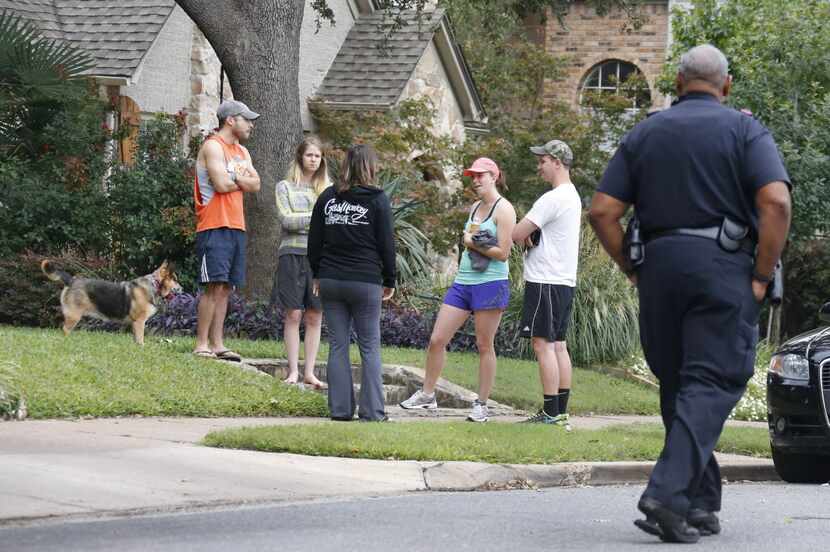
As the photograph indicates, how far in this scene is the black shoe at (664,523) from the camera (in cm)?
643

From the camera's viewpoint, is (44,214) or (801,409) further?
(44,214)

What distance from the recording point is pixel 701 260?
21.7 feet

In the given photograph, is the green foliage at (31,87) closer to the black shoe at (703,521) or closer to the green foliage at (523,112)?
the green foliage at (523,112)

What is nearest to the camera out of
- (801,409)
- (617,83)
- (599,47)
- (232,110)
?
(801,409)

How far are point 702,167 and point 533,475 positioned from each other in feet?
9.86

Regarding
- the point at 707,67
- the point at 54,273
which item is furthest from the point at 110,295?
the point at 707,67

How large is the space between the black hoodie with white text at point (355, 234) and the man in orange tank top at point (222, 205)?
192cm

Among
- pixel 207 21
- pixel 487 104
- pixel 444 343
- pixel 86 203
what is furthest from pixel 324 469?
pixel 487 104

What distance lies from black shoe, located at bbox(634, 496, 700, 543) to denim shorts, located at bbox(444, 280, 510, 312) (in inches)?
189

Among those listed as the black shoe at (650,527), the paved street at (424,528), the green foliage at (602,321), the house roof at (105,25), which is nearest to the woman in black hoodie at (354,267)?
the paved street at (424,528)

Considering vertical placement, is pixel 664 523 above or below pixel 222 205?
below

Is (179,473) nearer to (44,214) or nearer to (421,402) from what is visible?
(421,402)

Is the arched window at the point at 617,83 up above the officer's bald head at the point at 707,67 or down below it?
above

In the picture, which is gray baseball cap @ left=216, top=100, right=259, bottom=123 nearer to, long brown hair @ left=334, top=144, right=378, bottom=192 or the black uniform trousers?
long brown hair @ left=334, top=144, right=378, bottom=192
